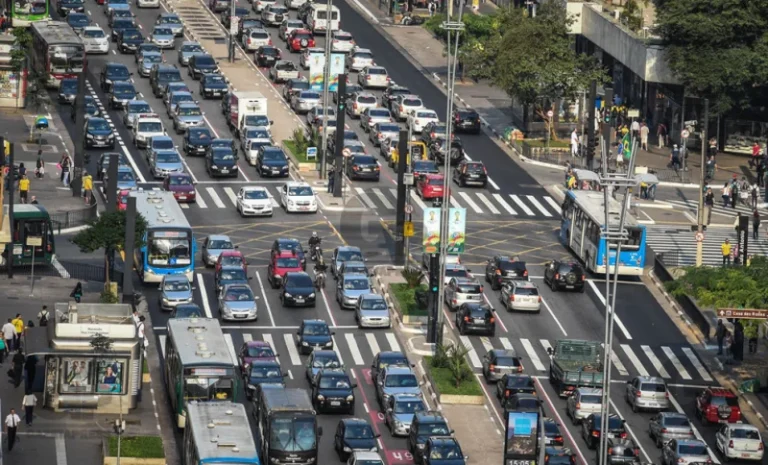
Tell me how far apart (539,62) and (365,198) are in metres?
19.9

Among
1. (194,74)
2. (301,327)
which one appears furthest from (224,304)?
(194,74)

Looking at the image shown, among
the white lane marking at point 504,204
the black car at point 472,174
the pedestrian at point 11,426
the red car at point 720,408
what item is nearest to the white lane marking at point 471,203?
the black car at point 472,174

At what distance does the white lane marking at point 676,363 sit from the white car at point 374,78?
1947 inches

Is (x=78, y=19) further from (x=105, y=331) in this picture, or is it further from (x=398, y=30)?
(x=105, y=331)

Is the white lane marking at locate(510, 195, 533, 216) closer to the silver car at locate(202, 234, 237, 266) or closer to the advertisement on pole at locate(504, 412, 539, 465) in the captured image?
the silver car at locate(202, 234, 237, 266)

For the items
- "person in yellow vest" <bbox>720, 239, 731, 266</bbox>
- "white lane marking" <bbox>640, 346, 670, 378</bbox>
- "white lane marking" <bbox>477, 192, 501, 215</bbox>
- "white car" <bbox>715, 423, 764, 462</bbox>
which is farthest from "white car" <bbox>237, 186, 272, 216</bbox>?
"white car" <bbox>715, 423, 764, 462</bbox>

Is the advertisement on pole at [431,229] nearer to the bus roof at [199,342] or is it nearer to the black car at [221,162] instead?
the bus roof at [199,342]

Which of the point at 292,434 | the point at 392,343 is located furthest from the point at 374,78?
the point at 292,434

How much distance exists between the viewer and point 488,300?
102 metres

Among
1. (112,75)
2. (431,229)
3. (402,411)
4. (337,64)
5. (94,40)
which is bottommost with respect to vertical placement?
(402,411)

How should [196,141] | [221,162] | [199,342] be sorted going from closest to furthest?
[199,342] < [221,162] < [196,141]

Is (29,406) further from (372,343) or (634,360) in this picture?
(634,360)

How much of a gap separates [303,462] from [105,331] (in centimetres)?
991

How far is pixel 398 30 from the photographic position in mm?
162000
